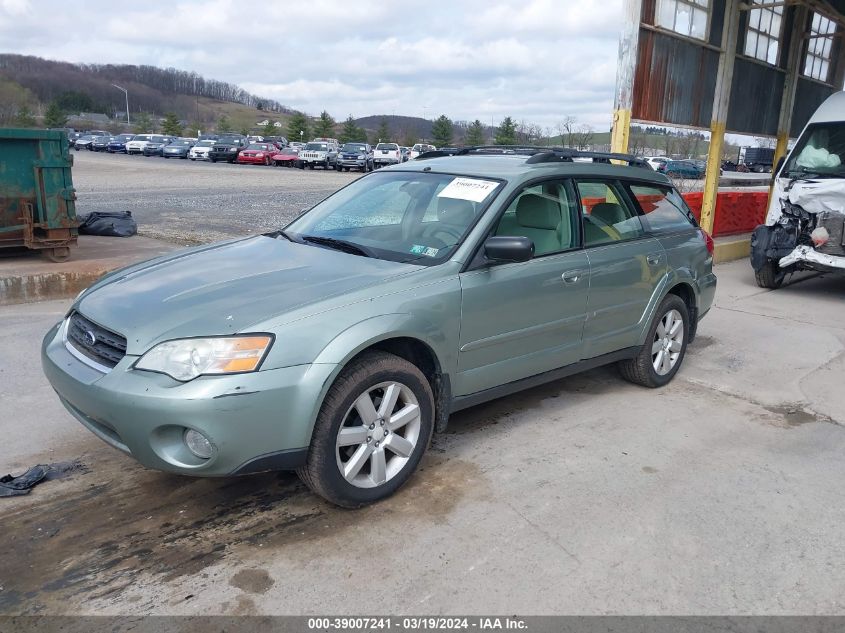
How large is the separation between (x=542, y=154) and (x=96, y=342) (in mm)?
2841

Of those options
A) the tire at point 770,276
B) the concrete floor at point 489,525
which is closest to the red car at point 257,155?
the tire at point 770,276

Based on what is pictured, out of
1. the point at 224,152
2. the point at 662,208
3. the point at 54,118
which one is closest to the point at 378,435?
the point at 662,208

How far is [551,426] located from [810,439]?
1.67 metres

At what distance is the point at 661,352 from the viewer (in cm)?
529

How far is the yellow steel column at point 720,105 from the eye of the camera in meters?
11.3

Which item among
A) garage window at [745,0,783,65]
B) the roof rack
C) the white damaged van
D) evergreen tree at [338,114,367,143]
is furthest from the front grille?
evergreen tree at [338,114,367,143]

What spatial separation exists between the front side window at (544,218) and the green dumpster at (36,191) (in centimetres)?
637

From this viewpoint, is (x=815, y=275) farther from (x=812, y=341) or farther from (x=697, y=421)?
(x=697, y=421)

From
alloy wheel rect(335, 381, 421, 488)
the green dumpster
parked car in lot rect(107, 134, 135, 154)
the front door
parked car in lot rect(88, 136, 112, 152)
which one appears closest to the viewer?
alloy wheel rect(335, 381, 421, 488)

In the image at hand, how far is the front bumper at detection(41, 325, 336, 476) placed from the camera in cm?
286

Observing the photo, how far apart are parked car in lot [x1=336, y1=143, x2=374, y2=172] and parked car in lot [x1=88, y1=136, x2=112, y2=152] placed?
27.2m

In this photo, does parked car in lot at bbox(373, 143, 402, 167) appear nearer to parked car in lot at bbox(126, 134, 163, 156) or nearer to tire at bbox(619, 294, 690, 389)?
parked car in lot at bbox(126, 134, 163, 156)

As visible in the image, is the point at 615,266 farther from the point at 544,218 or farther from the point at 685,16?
the point at 685,16

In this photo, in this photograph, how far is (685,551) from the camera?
3148 mm
